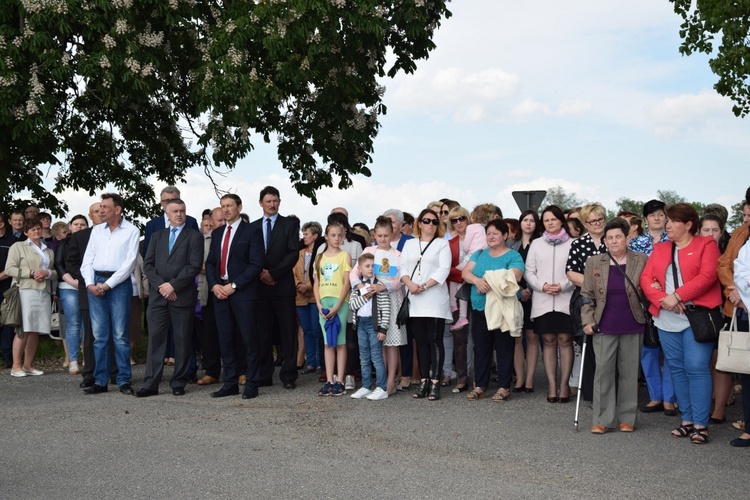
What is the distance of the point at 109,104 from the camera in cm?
1648

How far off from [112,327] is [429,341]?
396 centimetres

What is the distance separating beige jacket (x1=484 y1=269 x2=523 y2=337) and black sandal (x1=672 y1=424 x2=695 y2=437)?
224cm

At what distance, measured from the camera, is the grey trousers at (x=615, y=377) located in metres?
8.69

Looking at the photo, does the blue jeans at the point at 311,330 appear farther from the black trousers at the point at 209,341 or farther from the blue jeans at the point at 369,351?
the blue jeans at the point at 369,351

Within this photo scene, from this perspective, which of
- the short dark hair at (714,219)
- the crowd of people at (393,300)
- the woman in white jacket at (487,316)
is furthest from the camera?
the woman in white jacket at (487,316)

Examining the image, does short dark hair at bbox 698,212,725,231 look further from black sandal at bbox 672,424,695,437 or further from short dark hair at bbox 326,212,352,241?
short dark hair at bbox 326,212,352,241

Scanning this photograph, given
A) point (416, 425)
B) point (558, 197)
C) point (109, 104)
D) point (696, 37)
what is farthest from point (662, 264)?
point (558, 197)

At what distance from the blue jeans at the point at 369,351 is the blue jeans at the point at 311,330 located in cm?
192

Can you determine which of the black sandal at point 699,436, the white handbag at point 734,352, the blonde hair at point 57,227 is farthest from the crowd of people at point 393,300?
the blonde hair at point 57,227

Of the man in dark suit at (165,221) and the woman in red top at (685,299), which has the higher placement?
the man in dark suit at (165,221)

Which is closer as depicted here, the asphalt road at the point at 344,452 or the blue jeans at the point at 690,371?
the asphalt road at the point at 344,452

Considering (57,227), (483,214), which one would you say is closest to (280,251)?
(483,214)

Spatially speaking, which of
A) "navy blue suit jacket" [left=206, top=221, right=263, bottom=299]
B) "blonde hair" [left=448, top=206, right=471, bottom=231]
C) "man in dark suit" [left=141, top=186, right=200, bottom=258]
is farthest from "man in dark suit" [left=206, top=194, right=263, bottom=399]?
"blonde hair" [left=448, top=206, right=471, bottom=231]

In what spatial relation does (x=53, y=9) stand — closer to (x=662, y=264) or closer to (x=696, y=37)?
(x=662, y=264)
